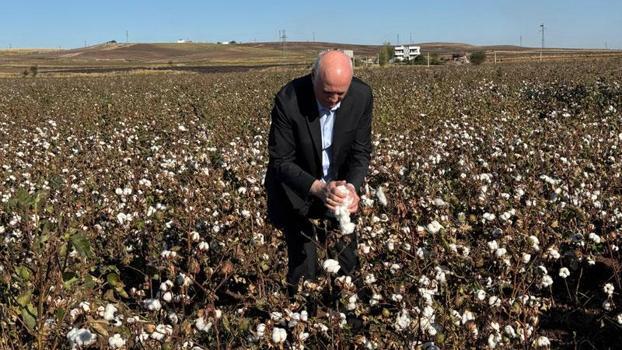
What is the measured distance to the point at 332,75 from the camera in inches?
111

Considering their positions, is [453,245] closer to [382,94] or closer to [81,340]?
[81,340]

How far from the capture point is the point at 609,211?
179 inches

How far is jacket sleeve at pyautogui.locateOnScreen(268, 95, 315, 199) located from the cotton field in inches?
16.0

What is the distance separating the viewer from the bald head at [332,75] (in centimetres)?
282

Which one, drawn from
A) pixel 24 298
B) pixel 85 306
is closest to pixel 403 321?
pixel 85 306

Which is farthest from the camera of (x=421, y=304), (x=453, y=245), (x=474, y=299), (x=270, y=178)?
(x=270, y=178)

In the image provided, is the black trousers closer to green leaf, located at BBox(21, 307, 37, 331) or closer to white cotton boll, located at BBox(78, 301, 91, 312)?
white cotton boll, located at BBox(78, 301, 91, 312)

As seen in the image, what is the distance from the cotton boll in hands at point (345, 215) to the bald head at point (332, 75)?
46 cm

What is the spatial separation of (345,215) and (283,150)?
2.97 ft

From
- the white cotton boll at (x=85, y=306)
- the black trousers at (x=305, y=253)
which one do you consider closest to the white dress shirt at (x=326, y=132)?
the black trousers at (x=305, y=253)

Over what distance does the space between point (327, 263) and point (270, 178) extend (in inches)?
38.2

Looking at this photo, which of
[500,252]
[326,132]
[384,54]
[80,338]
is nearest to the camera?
[80,338]

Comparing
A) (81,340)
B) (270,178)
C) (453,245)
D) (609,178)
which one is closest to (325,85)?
(270,178)

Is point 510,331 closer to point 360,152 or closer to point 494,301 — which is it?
point 494,301
